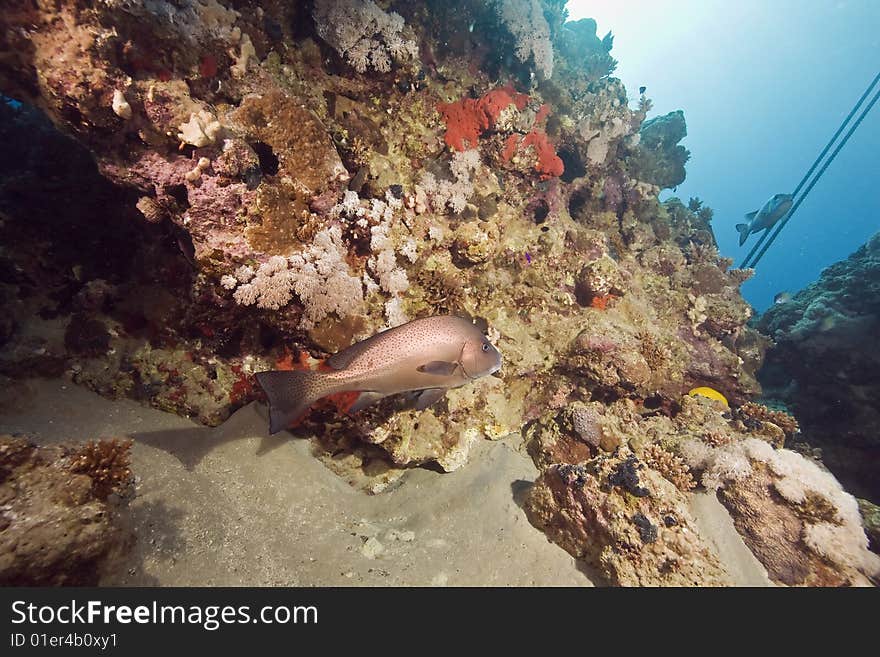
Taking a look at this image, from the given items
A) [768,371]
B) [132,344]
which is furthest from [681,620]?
[768,371]

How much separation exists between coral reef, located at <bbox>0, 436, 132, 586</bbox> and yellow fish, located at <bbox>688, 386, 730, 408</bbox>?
7.96 metres

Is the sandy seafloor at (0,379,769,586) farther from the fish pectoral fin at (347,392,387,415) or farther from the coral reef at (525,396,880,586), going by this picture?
the fish pectoral fin at (347,392,387,415)

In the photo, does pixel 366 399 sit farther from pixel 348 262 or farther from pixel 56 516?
pixel 56 516

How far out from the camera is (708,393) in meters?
6.96

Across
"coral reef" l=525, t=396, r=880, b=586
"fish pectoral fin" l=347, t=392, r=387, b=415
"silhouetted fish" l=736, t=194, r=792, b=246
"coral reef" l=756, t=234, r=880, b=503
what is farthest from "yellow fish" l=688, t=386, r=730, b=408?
"silhouetted fish" l=736, t=194, r=792, b=246

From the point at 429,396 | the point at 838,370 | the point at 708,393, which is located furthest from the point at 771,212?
the point at 429,396

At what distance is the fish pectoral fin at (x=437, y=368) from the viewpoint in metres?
3.04

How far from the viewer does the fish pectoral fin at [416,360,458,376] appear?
120 inches

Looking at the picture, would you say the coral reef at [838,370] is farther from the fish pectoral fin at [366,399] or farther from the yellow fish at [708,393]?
the fish pectoral fin at [366,399]

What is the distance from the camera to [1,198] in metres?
4.99

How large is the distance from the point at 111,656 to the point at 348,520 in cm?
192

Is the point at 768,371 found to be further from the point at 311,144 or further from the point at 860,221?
the point at 860,221

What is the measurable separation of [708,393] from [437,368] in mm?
6342

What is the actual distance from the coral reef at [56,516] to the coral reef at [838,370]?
41.5 feet
